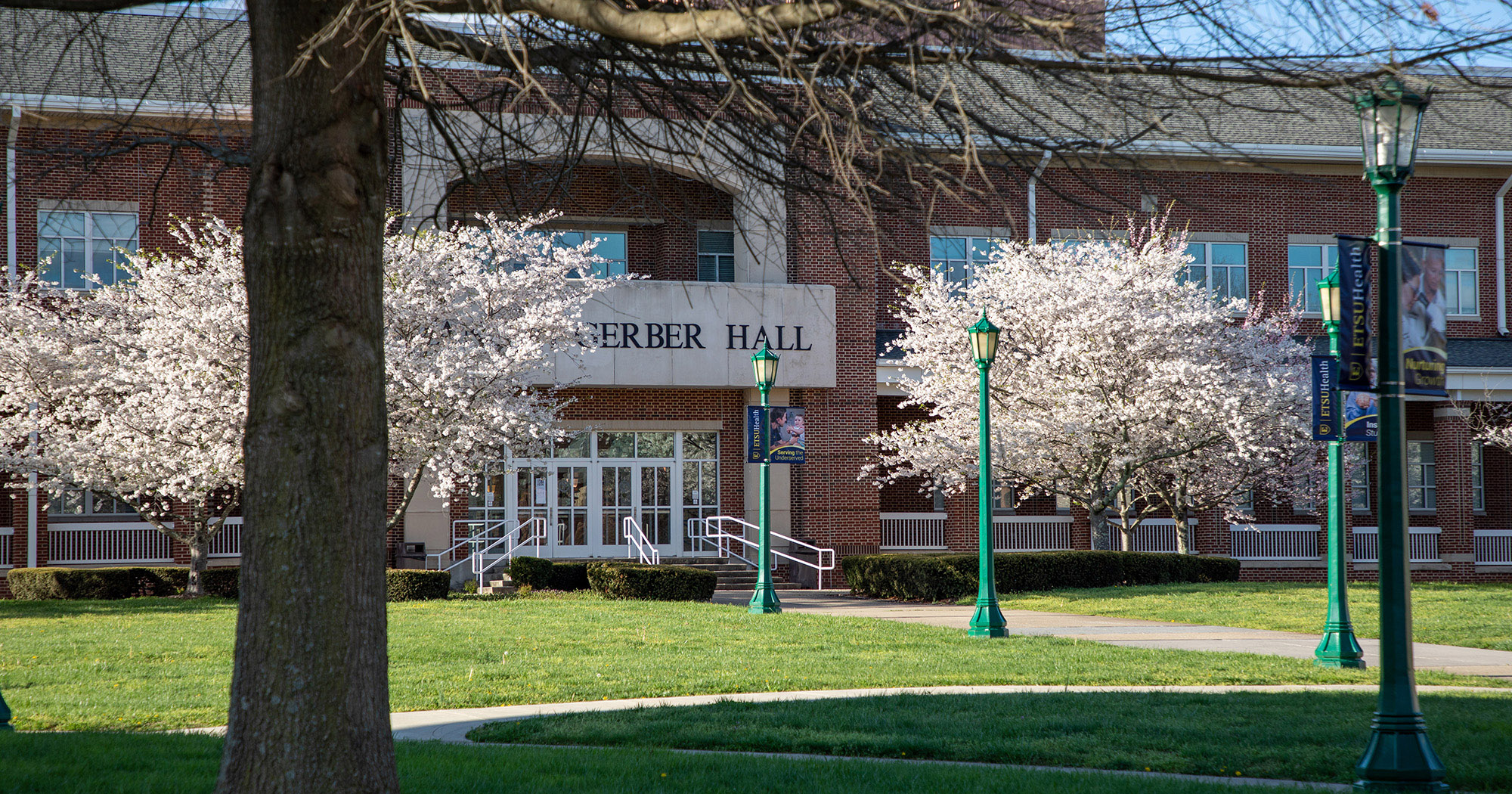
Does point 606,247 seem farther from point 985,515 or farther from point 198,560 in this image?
point 985,515

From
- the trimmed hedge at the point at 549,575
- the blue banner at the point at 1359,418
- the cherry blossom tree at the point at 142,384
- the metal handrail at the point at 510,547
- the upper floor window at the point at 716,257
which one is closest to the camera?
the blue banner at the point at 1359,418

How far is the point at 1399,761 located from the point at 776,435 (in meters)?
14.7

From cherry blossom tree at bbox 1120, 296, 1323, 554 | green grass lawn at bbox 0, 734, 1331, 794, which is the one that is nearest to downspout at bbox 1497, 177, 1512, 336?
cherry blossom tree at bbox 1120, 296, 1323, 554

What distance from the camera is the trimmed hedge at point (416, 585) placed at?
19969 mm

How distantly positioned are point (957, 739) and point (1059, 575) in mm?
15728

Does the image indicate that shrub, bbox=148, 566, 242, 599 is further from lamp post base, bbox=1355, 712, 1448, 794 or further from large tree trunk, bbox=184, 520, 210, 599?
lamp post base, bbox=1355, 712, 1448, 794

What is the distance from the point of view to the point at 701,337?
26344mm

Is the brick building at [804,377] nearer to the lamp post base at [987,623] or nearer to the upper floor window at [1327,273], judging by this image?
the upper floor window at [1327,273]

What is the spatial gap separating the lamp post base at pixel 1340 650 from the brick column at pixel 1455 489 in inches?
754

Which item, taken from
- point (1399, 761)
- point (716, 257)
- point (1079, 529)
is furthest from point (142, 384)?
point (1079, 529)

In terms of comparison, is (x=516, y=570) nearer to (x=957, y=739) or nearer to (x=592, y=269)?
(x=592, y=269)

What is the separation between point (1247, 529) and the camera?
28750 millimetres

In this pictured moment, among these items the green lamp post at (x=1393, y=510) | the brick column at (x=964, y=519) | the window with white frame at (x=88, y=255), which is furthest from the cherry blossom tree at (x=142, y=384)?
the green lamp post at (x=1393, y=510)

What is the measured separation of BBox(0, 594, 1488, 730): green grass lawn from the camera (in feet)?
32.6
